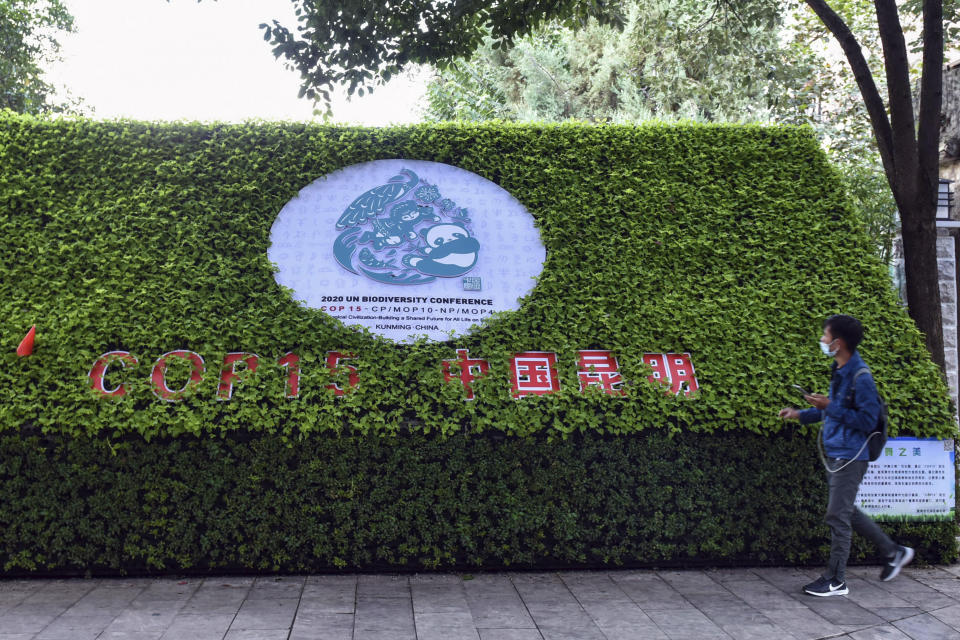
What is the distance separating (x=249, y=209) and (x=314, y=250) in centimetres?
59

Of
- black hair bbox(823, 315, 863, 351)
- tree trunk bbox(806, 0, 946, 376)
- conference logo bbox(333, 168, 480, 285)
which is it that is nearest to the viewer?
black hair bbox(823, 315, 863, 351)

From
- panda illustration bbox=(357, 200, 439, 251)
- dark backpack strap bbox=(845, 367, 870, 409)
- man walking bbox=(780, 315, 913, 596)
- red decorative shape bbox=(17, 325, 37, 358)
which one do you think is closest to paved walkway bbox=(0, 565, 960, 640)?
man walking bbox=(780, 315, 913, 596)

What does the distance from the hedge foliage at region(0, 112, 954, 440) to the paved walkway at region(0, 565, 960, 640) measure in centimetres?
106

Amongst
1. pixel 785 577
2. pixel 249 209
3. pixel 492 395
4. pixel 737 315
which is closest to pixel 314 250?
pixel 249 209

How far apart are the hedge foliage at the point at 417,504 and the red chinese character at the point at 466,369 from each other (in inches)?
16.2

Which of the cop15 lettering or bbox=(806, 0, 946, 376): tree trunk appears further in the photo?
bbox=(806, 0, 946, 376): tree trunk

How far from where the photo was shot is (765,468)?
17.7ft

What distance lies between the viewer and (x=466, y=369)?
5.36m

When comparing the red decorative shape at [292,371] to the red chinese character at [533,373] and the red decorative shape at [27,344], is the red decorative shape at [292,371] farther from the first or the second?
the red decorative shape at [27,344]

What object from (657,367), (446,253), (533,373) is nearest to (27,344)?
(446,253)

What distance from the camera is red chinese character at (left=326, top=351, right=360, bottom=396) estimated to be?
5.20m

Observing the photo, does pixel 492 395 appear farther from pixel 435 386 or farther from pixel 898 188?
pixel 898 188

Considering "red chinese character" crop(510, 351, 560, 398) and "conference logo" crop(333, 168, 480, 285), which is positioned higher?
"conference logo" crop(333, 168, 480, 285)

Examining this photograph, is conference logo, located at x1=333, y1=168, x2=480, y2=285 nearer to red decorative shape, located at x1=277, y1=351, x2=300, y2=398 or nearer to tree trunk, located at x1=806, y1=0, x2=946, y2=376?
red decorative shape, located at x1=277, y1=351, x2=300, y2=398
